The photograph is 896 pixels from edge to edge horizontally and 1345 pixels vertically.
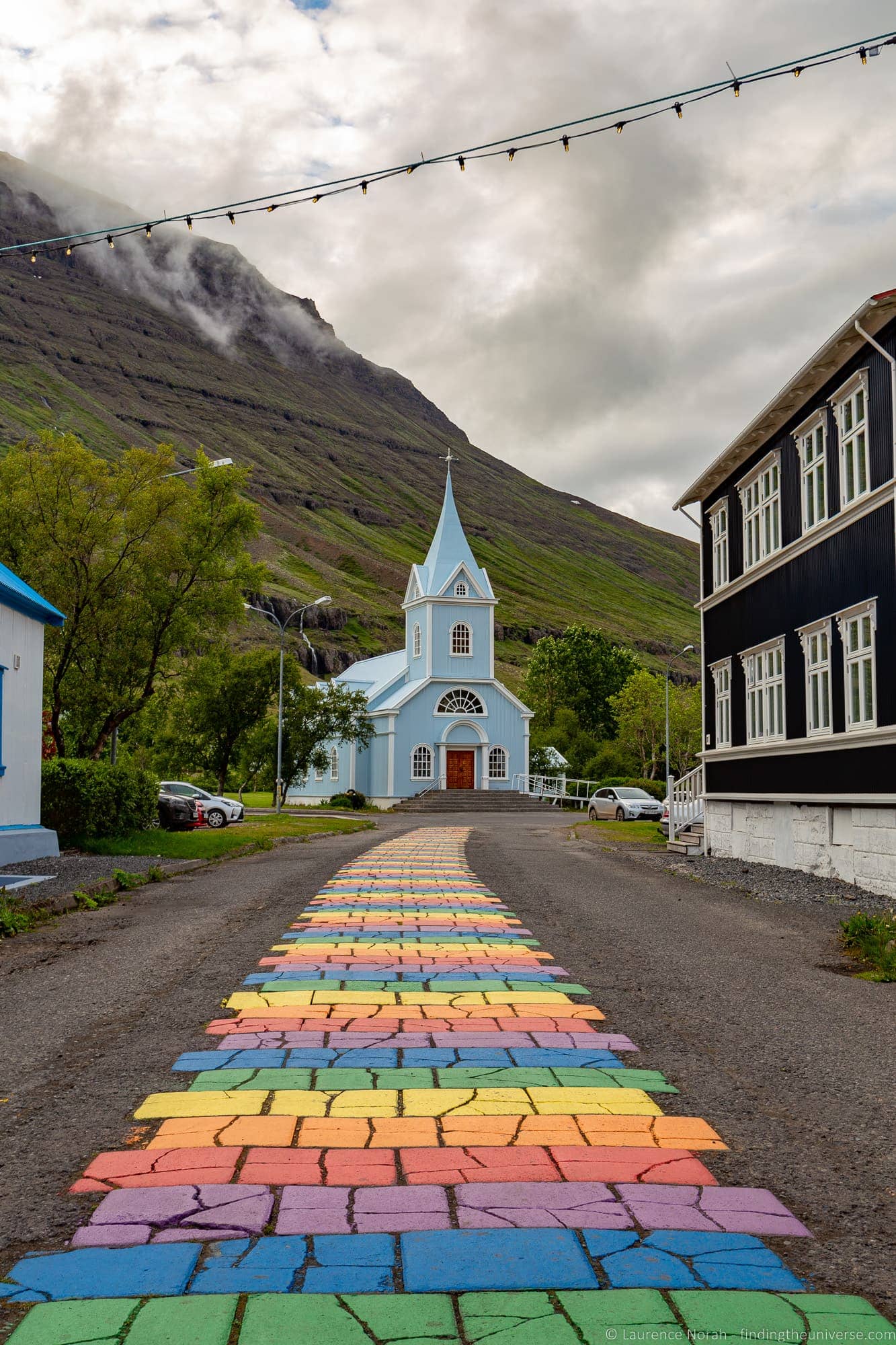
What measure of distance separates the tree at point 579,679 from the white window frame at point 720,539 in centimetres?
5643

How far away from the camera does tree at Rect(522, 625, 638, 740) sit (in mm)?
82562

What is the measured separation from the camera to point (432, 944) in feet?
32.0

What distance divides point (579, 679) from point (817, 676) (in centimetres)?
6538

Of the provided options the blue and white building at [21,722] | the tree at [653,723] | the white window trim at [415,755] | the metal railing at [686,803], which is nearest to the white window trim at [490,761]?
the white window trim at [415,755]

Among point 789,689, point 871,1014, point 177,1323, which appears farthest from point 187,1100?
point 789,689

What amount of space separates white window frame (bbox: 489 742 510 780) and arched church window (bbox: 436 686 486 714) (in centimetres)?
195

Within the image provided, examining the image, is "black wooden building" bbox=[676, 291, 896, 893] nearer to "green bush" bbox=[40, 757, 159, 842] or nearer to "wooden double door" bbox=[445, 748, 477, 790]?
"green bush" bbox=[40, 757, 159, 842]

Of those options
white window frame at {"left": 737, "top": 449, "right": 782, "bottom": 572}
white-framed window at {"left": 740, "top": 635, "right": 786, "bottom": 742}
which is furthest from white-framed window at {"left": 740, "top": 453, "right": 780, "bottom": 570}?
white-framed window at {"left": 740, "top": 635, "right": 786, "bottom": 742}

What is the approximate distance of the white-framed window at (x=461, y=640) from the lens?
5781 cm

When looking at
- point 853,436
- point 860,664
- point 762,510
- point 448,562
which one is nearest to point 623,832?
point 762,510

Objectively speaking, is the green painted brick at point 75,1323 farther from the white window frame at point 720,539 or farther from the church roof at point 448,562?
the church roof at point 448,562

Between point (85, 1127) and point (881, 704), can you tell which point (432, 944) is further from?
point (881, 704)

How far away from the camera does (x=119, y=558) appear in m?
26.0

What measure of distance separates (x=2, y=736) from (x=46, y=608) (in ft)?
9.46
